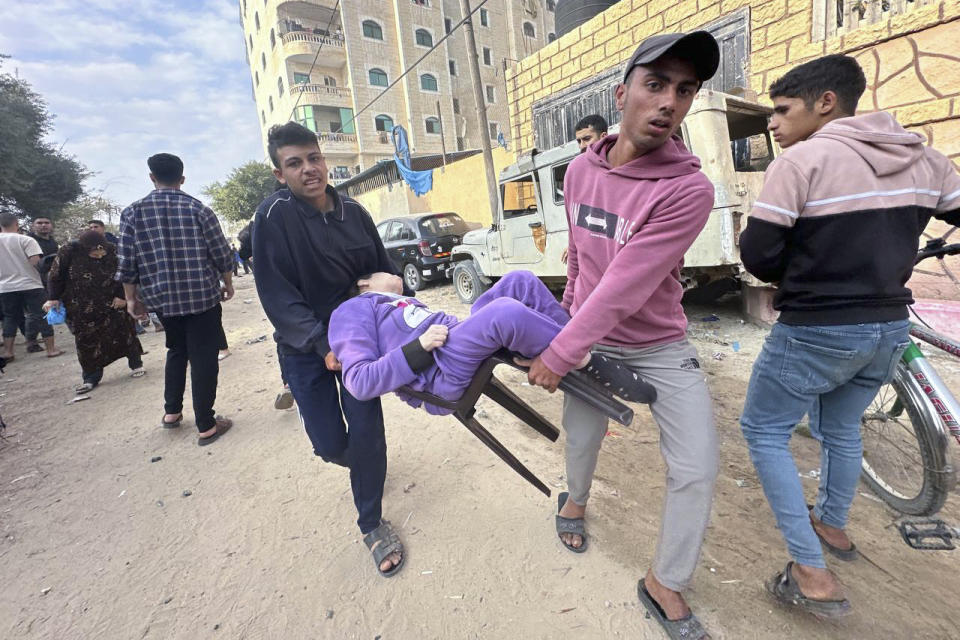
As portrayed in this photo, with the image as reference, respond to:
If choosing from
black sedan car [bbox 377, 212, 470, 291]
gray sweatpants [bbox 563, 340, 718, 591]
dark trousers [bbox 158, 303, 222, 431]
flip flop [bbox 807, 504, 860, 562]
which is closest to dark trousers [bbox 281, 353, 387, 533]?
gray sweatpants [bbox 563, 340, 718, 591]

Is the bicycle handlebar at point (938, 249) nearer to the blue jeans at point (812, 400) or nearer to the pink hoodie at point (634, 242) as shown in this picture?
the blue jeans at point (812, 400)

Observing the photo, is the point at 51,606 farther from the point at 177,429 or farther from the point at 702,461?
the point at 702,461

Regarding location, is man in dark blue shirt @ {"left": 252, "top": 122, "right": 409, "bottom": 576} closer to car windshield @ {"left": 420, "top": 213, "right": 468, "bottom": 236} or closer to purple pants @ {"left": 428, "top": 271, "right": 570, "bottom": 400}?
purple pants @ {"left": 428, "top": 271, "right": 570, "bottom": 400}

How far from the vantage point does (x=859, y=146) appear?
52.6 inches

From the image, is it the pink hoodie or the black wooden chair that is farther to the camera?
the black wooden chair

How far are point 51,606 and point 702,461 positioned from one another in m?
2.74

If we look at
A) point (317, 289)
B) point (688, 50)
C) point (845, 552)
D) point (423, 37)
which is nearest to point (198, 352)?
point (317, 289)

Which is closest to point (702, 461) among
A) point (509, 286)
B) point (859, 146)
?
point (509, 286)

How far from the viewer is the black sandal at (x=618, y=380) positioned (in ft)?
4.72

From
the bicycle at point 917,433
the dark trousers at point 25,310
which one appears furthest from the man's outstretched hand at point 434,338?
the dark trousers at point 25,310

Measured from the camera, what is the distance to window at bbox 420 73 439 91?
1139 inches

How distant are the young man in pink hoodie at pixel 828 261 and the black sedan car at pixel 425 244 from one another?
298 inches

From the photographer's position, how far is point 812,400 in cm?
155

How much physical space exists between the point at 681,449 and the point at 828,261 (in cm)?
77
